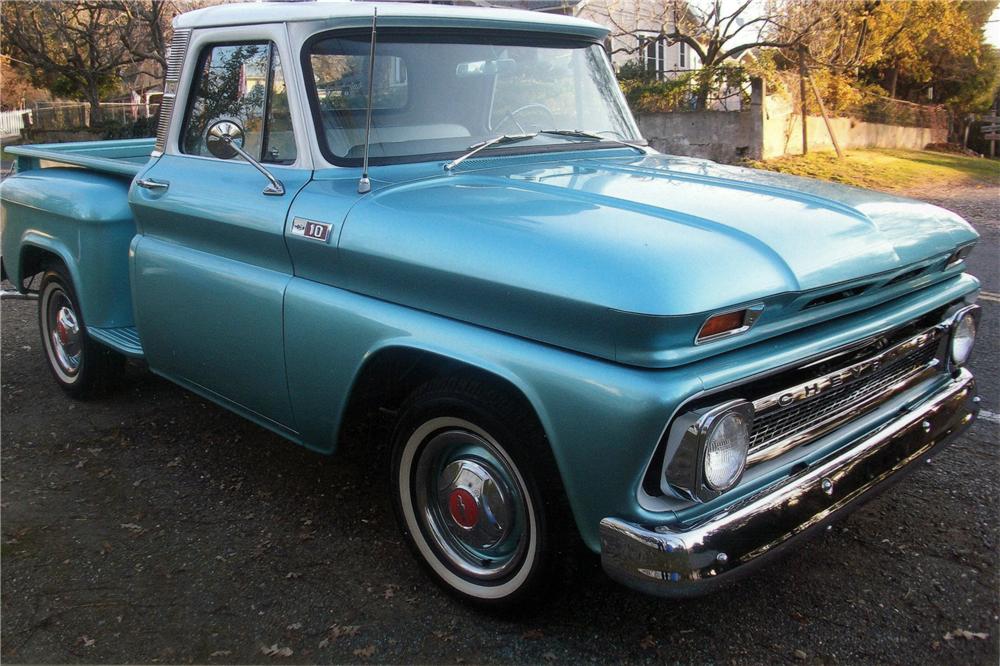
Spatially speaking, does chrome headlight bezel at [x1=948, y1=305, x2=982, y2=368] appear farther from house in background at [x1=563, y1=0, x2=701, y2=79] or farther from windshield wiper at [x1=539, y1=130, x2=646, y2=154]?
house in background at [x1=563, y1=0, x2=701, y2=79]

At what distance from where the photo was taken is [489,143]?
3.35 m

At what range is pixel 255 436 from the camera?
435 centimetres

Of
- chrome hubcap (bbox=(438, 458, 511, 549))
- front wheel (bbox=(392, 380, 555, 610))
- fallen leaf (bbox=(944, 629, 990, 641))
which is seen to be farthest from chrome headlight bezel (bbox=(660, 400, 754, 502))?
fallen leaf (bbox=(944, 629, 990, 641))

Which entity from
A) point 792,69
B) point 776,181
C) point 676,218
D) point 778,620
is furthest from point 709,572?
point 792,69

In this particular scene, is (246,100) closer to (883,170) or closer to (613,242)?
(613,242)

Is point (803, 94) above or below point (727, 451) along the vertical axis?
above

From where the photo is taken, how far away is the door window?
11.0 feet

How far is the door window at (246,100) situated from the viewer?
11.0 feet

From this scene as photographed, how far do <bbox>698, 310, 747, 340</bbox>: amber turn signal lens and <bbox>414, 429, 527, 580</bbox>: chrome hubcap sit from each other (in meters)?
0.71

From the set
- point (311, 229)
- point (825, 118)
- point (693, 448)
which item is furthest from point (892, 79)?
point (693, 448)

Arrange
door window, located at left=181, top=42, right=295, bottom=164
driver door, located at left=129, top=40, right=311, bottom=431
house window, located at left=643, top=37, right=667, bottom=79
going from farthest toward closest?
house window, located at left=643, top=37, right=667, bottom=79, door window, located at left=181, top=42, right=295, bottom=164, driver door, located at left=129, top=40, right=311, bottom=431

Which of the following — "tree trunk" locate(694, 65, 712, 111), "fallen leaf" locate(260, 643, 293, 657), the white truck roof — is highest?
"tree trunk" locate(694, 65, 712, 111)

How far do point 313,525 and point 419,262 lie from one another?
4.41 ft

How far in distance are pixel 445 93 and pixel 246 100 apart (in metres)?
0.81
